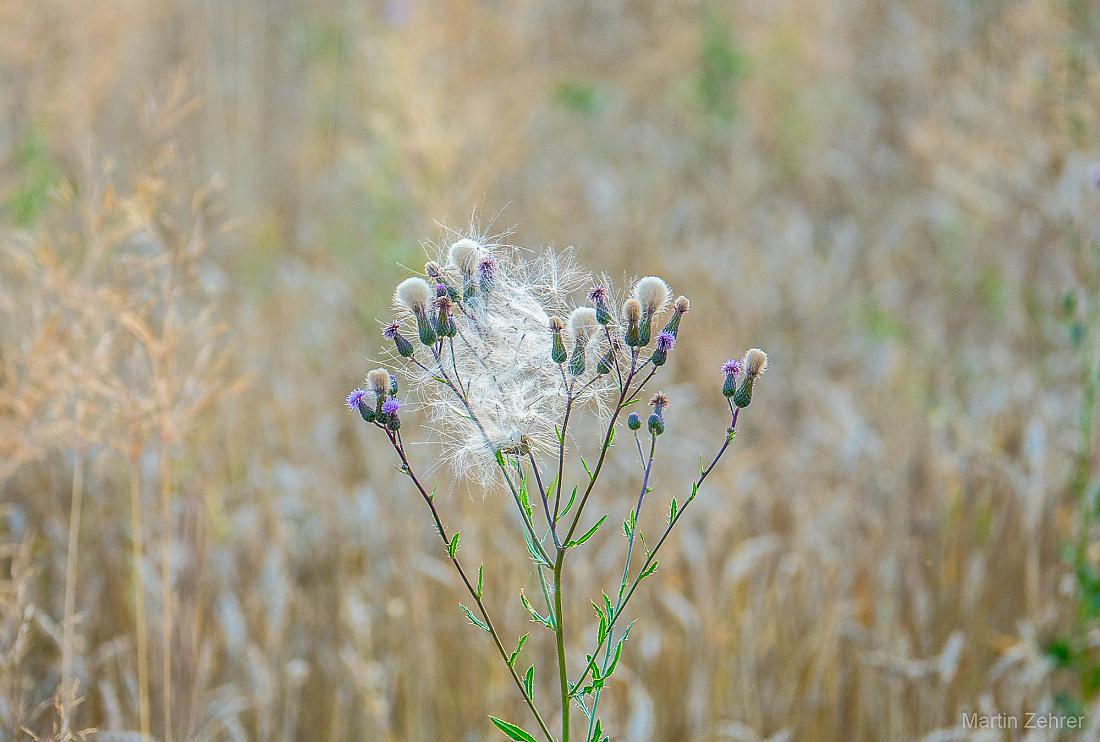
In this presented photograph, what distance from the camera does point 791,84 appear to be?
5594 millimetres

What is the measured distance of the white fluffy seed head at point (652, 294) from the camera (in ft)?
3.33

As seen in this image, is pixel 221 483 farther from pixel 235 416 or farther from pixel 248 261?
pixel 248 261

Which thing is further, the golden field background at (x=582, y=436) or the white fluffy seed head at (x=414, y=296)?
the golden field background at (x=582, y=436)

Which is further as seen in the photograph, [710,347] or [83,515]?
[710,347]

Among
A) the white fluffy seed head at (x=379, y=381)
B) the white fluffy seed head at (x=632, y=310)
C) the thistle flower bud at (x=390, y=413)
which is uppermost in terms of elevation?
the white fluffy seed head at (x=632, y=310)

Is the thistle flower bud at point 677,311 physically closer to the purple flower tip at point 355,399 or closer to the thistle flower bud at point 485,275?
the thistle flower bud at point 485,275

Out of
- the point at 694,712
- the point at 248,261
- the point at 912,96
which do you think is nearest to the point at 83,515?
the point at 694,712

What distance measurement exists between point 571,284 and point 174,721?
113 centimetres

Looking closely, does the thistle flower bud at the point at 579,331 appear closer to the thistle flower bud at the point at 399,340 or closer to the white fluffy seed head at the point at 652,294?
the white fluffy seed head at the point at 652,294

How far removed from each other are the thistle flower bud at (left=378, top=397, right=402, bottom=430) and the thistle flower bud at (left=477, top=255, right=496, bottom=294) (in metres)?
0.15

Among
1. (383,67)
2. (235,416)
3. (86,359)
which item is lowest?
(86,359)

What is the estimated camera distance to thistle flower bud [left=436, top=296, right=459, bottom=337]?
3.31 ft

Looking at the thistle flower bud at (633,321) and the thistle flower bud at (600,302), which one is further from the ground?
the thistle flower bud at (600,302)

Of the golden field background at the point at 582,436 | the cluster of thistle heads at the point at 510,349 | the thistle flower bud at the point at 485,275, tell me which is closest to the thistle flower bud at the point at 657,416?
the cluster of thistle heads at the point at 510,349
